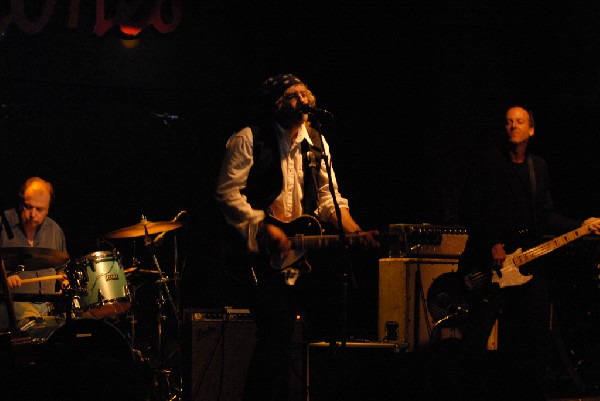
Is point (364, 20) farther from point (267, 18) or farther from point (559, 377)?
point (559, 377)

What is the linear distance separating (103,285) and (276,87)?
2.87m

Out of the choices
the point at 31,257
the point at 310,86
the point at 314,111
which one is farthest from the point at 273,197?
the point at 310,86

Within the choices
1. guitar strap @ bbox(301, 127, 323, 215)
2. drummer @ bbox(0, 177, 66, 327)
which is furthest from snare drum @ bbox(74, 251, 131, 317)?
guitar strap @ bbox(301, 127, 323, 215)

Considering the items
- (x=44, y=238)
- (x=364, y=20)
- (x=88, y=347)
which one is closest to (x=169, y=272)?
(x=44, y=238)

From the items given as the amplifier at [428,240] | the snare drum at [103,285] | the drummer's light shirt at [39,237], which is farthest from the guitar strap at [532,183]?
the drummer's light shirt at [39,237]

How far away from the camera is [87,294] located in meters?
6.93

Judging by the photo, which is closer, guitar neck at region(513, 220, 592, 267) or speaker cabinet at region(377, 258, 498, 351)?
guitar neck at region(513, 220, 592, 267)

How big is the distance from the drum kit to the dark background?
109 cm

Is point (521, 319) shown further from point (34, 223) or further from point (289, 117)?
point (34, 223)

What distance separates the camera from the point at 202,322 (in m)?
5.69

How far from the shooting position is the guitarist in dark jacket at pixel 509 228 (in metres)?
5.76

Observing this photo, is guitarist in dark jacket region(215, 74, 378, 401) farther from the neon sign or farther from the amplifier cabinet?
the neon sign

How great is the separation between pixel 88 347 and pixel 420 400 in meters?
3.17

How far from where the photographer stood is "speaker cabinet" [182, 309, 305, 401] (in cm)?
558
